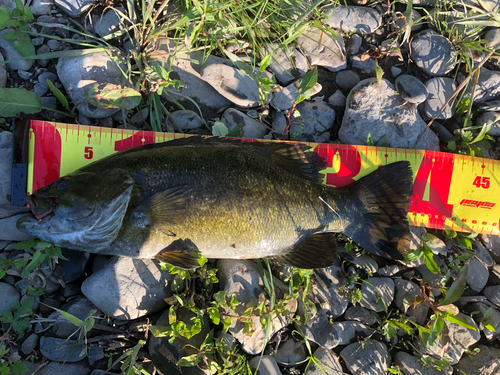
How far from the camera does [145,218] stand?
2.54 metres

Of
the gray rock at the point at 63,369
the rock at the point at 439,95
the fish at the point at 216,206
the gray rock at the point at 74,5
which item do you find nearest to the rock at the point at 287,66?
the fish at the point at 216,206

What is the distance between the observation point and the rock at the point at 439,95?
12.0ft

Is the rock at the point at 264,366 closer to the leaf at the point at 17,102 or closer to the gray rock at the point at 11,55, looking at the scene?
the leaf at the point at 17,102

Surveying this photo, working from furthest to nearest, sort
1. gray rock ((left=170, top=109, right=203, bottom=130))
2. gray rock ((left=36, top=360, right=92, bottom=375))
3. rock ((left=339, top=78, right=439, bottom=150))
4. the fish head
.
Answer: rock ((left=339, top=78, right=439, bottom=150)), gray rock ((left=170, top=109, right=203, bottom=130)), gray rock ((left=36, top=360, right=92, bottom=375)), the fish head

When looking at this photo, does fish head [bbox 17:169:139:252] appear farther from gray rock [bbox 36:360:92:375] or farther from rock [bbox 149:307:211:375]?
gray rock [bbox 36:360:92:375]

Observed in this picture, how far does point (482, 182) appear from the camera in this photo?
3457 mm

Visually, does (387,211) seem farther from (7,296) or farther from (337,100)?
(7,296)

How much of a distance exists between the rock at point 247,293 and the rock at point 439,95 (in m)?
2.70

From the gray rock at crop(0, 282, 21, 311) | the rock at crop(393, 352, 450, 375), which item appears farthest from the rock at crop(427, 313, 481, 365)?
the gray rock at crop(0, 282, 21, 311)

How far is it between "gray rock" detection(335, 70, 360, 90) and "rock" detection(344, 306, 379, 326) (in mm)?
2572

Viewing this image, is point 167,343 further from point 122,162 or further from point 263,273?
point 122,162

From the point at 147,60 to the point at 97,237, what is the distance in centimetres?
196

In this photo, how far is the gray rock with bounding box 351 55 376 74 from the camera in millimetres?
3725

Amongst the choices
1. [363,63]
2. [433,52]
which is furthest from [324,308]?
[433,52]
